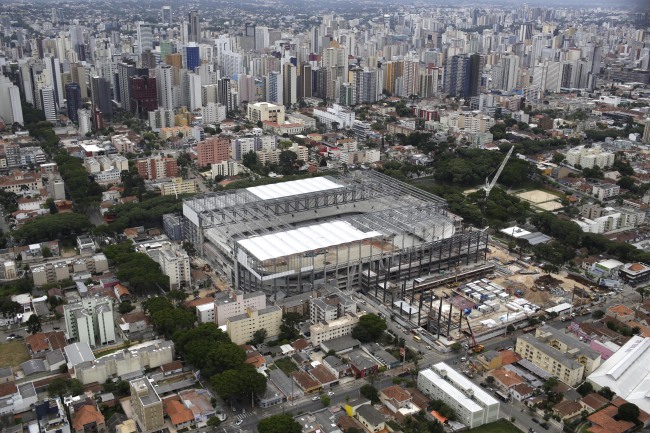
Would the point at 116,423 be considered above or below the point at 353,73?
below

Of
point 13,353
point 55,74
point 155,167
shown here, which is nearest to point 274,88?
point 55,74

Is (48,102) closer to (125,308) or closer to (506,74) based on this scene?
(125,308)

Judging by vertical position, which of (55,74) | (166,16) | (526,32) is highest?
(166,16)

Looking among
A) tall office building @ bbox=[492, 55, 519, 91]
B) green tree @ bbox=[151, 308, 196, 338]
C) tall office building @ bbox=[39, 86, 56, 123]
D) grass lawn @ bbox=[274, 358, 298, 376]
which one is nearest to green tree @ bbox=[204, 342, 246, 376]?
grass lawn @ bbox=[274, 358, 298, 376]

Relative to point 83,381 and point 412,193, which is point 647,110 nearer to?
point 412,193

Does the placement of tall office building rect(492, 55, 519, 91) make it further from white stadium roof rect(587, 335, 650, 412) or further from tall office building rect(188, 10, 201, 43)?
white stadium roof rect(587, 335, 650, 412)

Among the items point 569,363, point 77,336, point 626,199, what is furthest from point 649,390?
point 626,199
